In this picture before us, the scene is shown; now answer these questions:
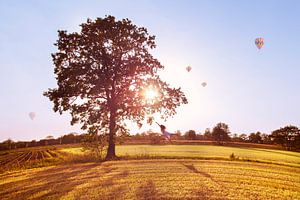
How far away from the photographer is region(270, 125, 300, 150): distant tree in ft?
216

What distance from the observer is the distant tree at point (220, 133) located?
67.8 meters

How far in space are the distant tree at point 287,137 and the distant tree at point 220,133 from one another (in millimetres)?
14487

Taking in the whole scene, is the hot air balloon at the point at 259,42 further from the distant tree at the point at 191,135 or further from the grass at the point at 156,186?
the distant tree at the point at 191,135

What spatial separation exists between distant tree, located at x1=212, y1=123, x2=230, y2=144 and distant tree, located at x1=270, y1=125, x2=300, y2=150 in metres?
14.5

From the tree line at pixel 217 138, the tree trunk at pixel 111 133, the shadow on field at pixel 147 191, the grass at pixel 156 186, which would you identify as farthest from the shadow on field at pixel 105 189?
the tree line at pixel 217 138

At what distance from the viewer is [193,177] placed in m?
15.7

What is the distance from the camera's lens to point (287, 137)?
72188mm

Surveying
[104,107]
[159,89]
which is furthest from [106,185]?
[159,89]

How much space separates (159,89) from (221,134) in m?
44.5

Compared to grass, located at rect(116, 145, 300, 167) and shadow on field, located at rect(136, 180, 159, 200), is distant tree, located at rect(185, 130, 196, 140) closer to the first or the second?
grass, located at rect(116, 145, 300, 167)

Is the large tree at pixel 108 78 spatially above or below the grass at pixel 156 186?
above

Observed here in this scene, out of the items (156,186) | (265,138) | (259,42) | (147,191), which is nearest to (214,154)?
(259,42)

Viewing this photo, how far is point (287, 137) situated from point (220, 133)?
20148mm

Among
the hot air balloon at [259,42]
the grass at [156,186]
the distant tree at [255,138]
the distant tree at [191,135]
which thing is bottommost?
the grass at [156,186]
